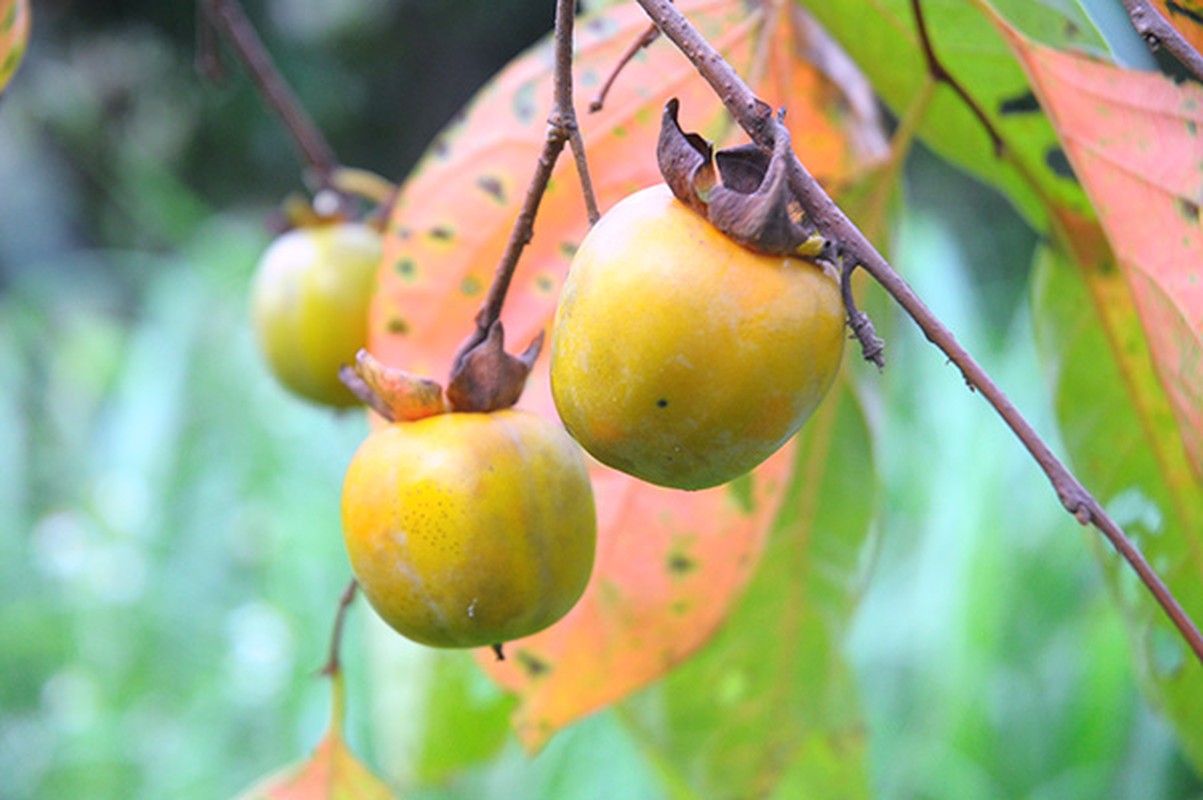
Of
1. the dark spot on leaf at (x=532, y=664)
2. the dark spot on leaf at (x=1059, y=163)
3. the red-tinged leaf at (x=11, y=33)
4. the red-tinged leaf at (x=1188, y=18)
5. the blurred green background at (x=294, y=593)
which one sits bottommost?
the blurred green background at (x=294, y=593)

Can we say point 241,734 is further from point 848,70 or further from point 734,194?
point 734,194

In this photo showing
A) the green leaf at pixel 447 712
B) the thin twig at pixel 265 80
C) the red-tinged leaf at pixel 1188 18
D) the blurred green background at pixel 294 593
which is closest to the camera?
the red-tinged leaf at pixel 1188 18

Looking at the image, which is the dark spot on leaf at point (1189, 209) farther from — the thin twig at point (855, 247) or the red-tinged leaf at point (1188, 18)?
the thin twig at point (855, 247)

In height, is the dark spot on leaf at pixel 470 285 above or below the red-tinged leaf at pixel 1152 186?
below

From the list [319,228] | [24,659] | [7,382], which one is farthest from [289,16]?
[319,228]

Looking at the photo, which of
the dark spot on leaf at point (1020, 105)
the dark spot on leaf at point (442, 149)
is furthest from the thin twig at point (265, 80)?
the dark spot on leaf at point (1020, 105)

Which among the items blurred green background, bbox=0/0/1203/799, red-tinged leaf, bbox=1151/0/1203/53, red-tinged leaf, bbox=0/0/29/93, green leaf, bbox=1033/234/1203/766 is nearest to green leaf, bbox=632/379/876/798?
blurred green background, bbox=0/0/1203/799
